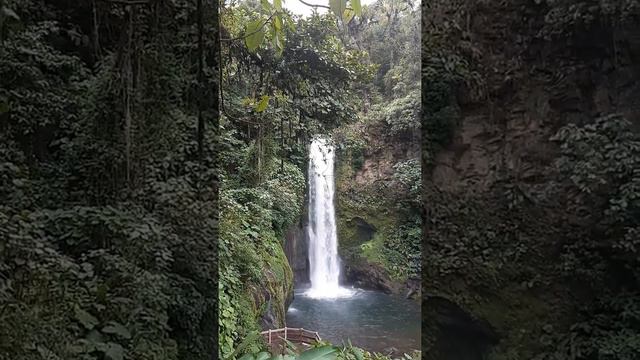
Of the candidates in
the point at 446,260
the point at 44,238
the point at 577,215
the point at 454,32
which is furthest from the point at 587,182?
the point at 44,238

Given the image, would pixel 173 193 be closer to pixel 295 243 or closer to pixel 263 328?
pixel 263 328

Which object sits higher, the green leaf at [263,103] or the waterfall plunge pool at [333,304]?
the green leaf at [263,103]

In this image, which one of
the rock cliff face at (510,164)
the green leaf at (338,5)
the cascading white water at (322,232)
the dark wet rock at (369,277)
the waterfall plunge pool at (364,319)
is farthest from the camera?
the cascading white water at (322,232)

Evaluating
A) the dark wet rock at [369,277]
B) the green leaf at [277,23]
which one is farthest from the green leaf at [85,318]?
the dark wet rock at [369,277]

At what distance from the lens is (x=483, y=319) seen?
8.98ft

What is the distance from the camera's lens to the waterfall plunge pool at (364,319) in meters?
6.81

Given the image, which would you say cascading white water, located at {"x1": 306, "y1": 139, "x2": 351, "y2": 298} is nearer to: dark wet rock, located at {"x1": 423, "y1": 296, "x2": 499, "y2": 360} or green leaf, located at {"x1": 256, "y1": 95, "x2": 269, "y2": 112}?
dark wet rock, located at {"x1": 423, "y1": 296, "x2": 499, "y2": 360}

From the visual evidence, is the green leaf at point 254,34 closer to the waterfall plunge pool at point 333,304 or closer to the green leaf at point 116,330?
the green leaf at point 116,330

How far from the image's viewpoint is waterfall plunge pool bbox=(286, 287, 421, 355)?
6809 millimetres

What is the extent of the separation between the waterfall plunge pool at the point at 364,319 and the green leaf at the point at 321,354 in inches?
163

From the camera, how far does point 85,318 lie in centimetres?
198

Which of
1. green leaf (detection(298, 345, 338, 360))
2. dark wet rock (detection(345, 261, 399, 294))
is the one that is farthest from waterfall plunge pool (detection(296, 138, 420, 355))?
green leaf (detection(298, 345, 338, 360))

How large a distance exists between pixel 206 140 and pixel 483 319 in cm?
194

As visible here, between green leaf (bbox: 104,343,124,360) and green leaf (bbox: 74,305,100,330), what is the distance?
0.12m
